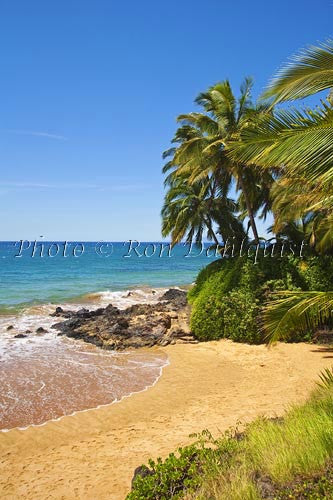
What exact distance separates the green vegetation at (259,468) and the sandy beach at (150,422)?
1.33 meters

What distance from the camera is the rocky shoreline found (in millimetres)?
14836

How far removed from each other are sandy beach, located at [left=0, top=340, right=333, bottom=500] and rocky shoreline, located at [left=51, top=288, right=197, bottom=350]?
102 inches

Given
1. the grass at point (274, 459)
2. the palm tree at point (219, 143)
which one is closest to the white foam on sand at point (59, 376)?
the grass at point (274, 459)

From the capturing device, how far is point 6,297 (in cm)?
2973

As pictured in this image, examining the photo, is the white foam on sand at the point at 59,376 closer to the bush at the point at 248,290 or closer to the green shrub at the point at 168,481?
the bush at the point at 248,290

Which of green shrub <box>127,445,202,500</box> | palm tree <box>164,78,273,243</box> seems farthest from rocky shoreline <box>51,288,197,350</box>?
green shrub <box>127,445,202,500</box>

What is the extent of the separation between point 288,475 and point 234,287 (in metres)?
10.5

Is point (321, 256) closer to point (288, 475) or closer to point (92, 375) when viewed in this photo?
point (92, 375)

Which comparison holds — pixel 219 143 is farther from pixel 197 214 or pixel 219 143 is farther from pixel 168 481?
pixel 168 481

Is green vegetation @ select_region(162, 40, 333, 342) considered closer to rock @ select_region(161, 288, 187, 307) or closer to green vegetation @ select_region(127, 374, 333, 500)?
green vegetation @ select_region(127, 374, 333, 500)

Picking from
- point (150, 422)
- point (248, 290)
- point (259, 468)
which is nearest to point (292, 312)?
point (259, 468)

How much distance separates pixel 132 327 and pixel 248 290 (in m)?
6.02

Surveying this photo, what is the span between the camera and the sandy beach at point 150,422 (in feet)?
19.3

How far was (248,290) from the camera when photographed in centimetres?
1400
